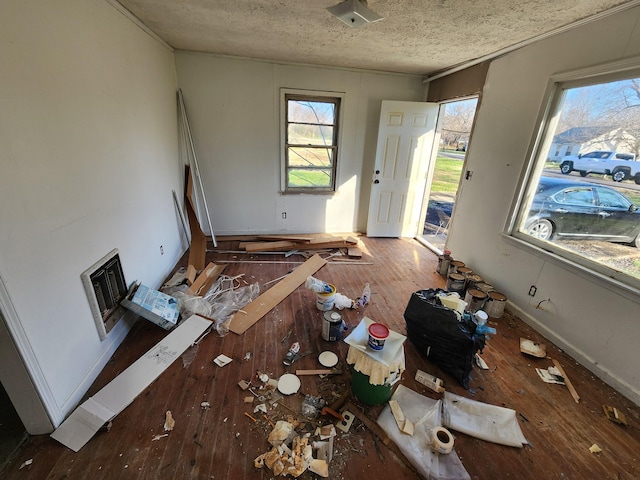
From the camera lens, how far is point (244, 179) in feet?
13.3

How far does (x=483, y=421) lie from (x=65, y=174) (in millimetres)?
2850

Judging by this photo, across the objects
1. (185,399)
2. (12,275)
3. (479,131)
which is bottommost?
(185,399)

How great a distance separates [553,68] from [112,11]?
3521mm

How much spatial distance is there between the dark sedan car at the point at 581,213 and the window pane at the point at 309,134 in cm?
273

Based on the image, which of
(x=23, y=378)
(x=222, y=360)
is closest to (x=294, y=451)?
(x=222, y=360)

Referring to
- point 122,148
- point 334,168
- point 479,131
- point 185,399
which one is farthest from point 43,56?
point 479,131

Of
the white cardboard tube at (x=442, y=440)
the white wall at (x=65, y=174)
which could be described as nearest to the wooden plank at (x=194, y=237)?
the white wall at (x=65, y=174)

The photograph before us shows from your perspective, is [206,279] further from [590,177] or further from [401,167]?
[590,177]

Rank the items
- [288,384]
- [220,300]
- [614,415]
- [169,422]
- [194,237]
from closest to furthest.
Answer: [169,422] < [614,415] < [288,384] < [220,300] < [194,237]

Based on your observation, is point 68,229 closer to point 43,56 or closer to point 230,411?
point 43,56

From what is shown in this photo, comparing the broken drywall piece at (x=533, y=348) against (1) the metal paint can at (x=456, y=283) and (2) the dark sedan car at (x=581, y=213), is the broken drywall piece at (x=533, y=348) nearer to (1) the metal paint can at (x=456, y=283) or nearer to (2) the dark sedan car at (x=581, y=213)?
(1) the metal paint can at (x=456, y=283)

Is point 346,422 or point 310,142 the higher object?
point 310,142

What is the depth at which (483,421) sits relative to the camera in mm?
1631

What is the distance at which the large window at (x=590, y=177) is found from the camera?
1.87 metres
